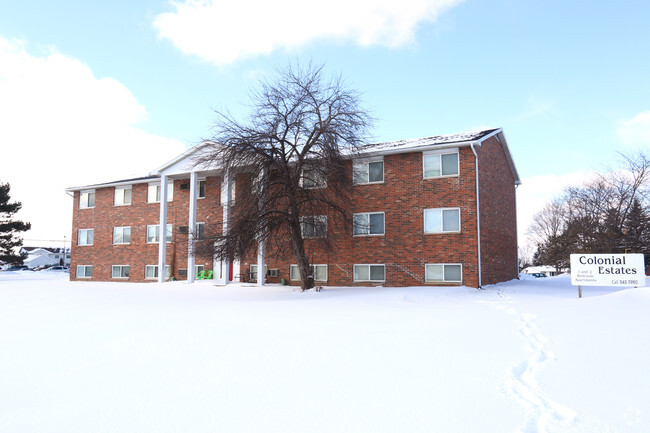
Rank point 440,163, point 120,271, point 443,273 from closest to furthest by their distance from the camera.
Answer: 1. point 443,273
2. point 440,163
3. point 120,271

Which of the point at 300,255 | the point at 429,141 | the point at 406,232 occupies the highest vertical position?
the point at 429,141

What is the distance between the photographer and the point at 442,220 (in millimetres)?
18719

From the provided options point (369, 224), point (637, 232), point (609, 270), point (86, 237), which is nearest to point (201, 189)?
point (86, 237)

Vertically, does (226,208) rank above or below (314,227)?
above

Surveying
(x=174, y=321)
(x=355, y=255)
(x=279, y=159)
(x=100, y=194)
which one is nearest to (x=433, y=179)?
(x=355, y=255)

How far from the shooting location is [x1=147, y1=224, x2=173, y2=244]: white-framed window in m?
26.0

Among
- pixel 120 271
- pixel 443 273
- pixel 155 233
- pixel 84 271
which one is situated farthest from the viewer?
pixel 84 271

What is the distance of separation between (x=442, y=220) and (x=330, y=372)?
14.0 meters

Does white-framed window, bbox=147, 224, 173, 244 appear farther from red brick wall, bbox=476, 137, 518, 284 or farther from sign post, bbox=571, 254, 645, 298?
sign post, bbox=571, 254, 645, 298

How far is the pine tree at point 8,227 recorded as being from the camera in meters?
44.5

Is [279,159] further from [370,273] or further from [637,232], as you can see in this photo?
[637,232]

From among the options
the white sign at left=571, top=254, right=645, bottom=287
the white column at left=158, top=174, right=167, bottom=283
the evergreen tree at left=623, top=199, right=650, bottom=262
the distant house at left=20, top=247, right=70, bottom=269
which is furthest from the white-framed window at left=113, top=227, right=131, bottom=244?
the distant house at left=20, top=247, right=70, bottom=269

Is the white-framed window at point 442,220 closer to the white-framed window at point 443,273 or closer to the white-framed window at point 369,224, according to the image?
the white-framed window at point 443,273

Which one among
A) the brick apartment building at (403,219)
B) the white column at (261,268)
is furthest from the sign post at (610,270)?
the white column at (261,268)
